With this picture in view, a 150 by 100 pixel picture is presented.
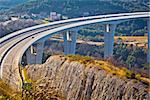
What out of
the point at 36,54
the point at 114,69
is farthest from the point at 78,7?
the point at 114,69

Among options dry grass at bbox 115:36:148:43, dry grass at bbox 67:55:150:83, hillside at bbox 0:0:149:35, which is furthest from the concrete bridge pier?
dry grass at bbox 67:55:150:83

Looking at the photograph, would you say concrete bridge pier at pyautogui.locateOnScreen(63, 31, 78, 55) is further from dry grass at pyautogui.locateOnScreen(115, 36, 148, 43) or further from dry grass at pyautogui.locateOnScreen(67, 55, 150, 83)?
dry grass at pyautogui.locateOnScreen(67, 55, 150, 83)

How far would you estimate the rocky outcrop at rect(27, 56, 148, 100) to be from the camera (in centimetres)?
1702

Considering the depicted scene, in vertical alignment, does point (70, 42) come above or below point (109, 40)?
above

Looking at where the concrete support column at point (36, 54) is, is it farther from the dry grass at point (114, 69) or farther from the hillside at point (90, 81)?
the dry grass at point (114, 69)

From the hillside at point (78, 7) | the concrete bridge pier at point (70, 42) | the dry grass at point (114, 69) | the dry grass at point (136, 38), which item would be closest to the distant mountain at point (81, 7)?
the hillside at point (78, 7)

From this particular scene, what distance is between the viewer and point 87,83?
62.9 ft

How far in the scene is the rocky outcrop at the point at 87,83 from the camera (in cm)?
1702

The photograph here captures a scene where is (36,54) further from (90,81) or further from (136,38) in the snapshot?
(136,38)

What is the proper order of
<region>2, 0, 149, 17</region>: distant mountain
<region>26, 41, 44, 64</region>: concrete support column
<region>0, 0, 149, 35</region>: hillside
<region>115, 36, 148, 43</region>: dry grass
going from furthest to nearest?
<region>2, 0, 149, 17</region>: distant mountain → <region>0, 0, 149, 35</region>: hillside → <region>115, 36, 148, 43</region>: dry grass → <region>26, 41, 44, 64</region>: concrete support column

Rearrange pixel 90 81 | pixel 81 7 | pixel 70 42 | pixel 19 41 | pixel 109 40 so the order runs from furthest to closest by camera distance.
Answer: pixel 81 7
pixel 109 40
pixel 70 42
pixel 19 41
pixel 90 81

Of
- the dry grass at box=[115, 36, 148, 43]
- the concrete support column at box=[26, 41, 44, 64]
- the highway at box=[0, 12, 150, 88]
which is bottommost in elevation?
the dry grass at box=[115, 36, 148, 43]

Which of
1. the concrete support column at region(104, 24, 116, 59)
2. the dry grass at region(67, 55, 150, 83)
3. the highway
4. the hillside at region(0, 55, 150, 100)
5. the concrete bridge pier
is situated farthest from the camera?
the concrete support column at region(104, 24, 116, 59)

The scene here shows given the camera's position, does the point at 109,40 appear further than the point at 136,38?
No
